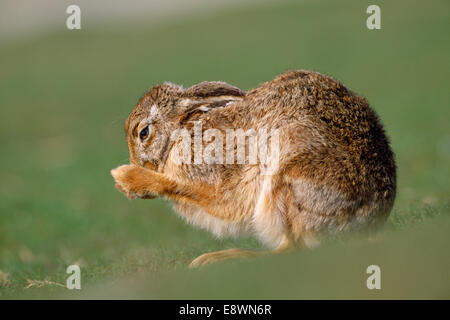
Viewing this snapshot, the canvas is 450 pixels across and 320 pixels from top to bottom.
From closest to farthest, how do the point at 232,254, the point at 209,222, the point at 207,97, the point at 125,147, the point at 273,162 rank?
the point at 273,162 → the point at 232,254 → the point at 209,222 → the point at 207,97 → the point at 125,147

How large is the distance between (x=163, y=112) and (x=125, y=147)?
14.1 metres

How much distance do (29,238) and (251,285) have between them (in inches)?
295

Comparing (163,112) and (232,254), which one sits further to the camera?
(163,112)

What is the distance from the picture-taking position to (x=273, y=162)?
5.76 meters

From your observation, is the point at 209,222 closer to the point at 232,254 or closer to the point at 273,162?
the point at 232,254

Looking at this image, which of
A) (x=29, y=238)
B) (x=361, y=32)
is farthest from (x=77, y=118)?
(x=29, y=238)

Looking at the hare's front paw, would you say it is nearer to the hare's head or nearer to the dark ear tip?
the hare's head

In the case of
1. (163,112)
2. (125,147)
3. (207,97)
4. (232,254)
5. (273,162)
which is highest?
(125,147)

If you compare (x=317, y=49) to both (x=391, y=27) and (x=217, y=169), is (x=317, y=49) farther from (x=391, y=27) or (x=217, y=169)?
(x=217, y=169)

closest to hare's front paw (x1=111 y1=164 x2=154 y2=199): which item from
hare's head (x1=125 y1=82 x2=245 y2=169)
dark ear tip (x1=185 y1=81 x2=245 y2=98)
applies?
hare's head (x1=125 y1=82 x2=245 y2=169)

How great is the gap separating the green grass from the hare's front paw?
0.72 metres

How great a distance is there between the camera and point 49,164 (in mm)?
19969

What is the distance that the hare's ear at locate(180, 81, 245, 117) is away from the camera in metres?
6.36

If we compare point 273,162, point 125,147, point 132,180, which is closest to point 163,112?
point 132,180
